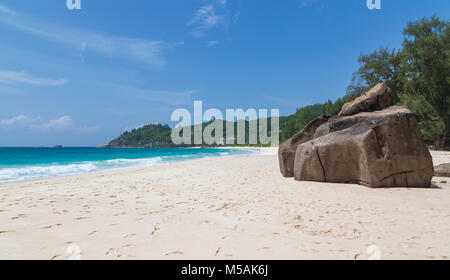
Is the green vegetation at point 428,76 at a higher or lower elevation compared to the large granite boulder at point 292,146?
higher

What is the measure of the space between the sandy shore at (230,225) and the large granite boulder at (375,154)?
1.95 feet

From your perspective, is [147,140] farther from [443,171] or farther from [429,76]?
[443,171]

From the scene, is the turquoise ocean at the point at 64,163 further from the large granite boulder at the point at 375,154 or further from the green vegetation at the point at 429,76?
the green vegetation at the point at 429,76

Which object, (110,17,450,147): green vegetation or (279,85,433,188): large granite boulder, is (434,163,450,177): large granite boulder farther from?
(110,17,450,147): green vegetation

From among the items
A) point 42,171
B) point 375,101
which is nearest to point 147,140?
point 42,171

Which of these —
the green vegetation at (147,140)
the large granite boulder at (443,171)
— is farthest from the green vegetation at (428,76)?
the green vegetation at (147,140)

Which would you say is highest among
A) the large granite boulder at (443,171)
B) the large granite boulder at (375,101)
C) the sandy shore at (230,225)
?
the large granite boulder at (375,101)

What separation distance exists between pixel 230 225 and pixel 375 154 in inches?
206

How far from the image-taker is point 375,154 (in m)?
6.51

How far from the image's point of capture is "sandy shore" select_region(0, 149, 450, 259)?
2.70 metres

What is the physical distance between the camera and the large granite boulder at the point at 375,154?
654 cm

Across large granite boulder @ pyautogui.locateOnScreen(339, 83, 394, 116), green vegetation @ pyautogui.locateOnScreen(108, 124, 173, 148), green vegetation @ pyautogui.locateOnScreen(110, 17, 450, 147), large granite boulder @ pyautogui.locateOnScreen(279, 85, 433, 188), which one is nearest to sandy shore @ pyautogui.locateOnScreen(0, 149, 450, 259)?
large granite boulder @ pyautogui.locateOnScreen(279, 85, 433, 188)

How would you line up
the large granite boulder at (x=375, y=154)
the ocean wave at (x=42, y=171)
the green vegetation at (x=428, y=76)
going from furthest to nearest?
the green vegetation at (x=428, y=76) → the ocean wave at (x=42, y=171) → the large granite boulder at (x=375, y=154)

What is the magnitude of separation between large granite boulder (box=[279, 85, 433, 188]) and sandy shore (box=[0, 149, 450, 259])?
0.59m
